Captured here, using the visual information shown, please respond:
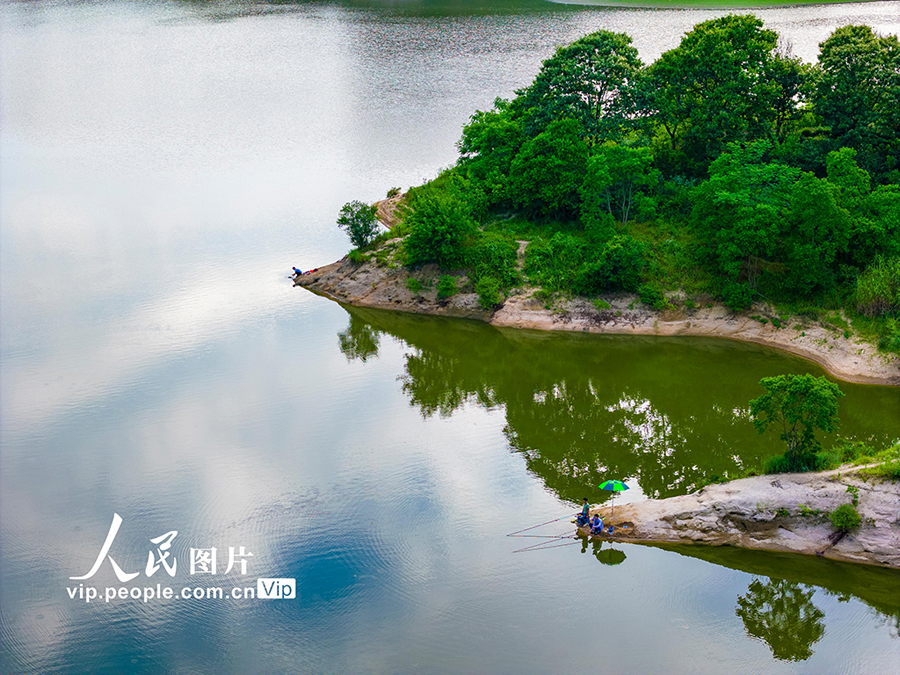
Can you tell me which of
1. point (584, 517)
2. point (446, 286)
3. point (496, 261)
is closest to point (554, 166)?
point (496, 261)

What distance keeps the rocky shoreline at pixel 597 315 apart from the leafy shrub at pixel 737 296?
31cm

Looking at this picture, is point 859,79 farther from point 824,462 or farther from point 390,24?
point 390,24

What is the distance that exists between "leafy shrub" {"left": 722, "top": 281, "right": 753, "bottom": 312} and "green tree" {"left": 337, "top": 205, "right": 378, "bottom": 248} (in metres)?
16.0

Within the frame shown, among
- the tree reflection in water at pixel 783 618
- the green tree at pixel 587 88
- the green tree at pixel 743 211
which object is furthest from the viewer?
the green tree at pixel 587 88

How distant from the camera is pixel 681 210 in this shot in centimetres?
3859

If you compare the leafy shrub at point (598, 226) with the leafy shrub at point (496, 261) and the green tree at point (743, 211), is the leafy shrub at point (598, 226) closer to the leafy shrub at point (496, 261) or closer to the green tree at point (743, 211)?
the leafy shrub at point (496, 261)

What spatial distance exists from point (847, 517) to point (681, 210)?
728 inches

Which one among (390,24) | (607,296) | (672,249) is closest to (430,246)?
(607,296)

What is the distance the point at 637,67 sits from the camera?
41312 mm

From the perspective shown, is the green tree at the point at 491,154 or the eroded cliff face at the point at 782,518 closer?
the eroded cliff face at the point at 782,518

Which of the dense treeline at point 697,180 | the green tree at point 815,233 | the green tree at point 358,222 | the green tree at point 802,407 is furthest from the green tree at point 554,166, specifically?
the green tree at point 802,407

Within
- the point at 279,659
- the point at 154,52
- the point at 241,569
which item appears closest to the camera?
the point at 279,659

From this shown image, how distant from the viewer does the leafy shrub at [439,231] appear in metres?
37.3

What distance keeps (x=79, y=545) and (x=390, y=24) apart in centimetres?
6477
